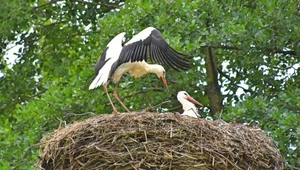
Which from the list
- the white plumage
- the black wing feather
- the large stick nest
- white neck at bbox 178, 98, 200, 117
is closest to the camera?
the large stick nest

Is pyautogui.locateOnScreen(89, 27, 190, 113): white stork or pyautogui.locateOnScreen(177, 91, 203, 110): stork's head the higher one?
pyautogui.locateOnScreen(89, 27, 190, 113): white stork

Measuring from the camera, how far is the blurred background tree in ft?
45.8

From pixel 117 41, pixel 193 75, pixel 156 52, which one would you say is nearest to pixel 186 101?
pixel 117 41

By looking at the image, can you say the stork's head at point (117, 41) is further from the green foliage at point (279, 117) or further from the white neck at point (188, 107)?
the green foliage at point (279, 117)

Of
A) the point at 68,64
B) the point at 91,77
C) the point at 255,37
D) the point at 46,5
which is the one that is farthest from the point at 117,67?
the point at 46,5

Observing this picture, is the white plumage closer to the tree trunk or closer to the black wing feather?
the black wing feather

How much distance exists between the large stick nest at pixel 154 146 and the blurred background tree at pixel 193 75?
2.42 metres

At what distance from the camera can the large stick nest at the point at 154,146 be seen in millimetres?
10297

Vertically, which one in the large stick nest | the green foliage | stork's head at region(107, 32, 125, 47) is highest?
stork's head at region(107, 32, 125, 47)

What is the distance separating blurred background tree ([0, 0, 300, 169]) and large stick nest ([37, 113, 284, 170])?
95.3 inches

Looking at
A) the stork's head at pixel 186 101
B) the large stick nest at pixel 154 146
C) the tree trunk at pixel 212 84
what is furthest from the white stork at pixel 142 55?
the tree trunk at pixel 212 84

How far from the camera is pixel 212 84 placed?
16000mm

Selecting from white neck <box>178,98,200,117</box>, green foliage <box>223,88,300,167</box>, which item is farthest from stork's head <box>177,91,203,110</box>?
green foliage <box>223,88,300,167</box>

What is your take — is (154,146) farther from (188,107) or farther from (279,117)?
(279,117)
